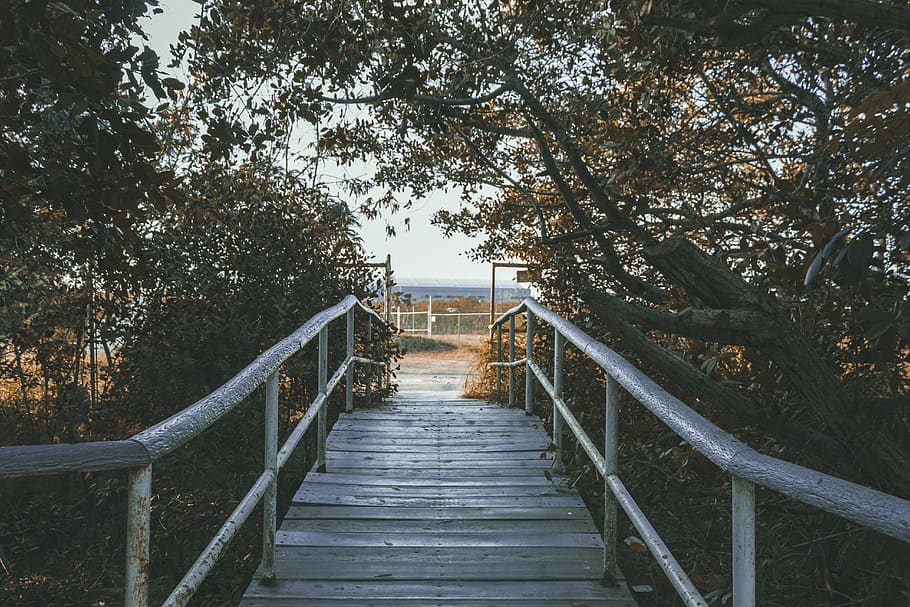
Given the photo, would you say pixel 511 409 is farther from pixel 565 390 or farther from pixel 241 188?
pixel 241 188

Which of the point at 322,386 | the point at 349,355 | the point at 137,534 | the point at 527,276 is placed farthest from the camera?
the point at 527,276

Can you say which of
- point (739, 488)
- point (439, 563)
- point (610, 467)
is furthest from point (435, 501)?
point (739, 488)

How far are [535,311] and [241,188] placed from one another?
134 inches

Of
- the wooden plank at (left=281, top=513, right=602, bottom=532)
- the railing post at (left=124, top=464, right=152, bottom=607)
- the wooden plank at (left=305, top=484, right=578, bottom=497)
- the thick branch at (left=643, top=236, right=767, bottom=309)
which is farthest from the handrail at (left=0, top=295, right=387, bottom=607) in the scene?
the thick branch at (left=643, top=236, right=767, bottom=309)

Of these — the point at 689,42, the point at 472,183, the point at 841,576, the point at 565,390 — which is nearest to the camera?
the point at 841,576

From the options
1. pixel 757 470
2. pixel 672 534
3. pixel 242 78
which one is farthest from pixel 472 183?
pixel 757 470

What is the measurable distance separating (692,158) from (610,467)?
341cm

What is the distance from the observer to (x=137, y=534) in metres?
1.70

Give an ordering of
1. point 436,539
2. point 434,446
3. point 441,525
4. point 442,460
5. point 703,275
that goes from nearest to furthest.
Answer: point 703,275
point 436,539
point 441,525
point 442,460
point 434,446

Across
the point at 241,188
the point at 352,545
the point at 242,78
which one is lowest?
the point at 352,545

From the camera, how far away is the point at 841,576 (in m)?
3.16

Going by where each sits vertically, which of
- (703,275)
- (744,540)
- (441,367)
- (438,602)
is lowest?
(441,367)

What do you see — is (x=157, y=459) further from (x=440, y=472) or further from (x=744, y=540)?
(x=440, y=472)

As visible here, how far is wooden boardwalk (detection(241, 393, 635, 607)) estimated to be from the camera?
322 cm
